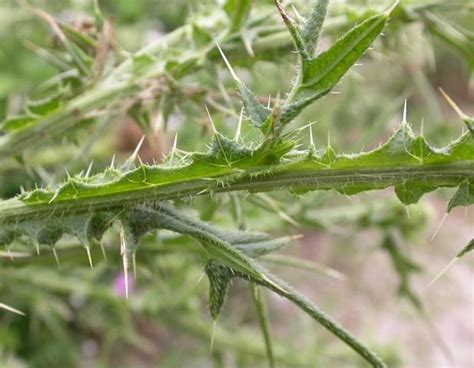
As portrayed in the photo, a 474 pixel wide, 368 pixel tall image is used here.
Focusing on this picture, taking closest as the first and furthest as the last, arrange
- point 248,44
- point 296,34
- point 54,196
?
point 296,34
point 54,196
point 248,44

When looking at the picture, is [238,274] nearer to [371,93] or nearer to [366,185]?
[366,185]

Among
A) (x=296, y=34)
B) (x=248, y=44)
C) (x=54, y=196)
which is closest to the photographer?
(x=296, y=34)

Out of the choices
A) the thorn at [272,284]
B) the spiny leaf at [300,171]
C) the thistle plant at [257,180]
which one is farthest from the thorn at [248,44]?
the thorn at [272,284]

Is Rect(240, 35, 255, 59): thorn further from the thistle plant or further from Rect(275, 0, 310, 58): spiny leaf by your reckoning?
Rect(275, 0, 310, 58): spiny leaf

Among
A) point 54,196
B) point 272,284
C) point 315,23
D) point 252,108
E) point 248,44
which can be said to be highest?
point 248,44

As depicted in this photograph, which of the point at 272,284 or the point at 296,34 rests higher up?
the point at 296,34

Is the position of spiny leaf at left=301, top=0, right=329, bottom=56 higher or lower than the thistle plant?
higher

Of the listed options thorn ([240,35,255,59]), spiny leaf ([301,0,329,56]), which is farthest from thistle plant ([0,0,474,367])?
thorn ([240,35,255,59])

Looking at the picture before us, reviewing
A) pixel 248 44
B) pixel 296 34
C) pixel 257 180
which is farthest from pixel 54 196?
pixel 248 44

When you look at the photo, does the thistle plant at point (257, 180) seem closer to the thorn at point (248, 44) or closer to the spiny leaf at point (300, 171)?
the spiny leaf at point (300, 171)

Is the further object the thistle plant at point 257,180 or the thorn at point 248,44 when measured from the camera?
the thorn at point 248,44

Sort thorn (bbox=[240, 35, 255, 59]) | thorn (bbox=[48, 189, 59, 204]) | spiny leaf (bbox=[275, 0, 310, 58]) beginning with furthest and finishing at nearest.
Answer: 1. thorn (bbox=[240, 35, 255, 59])
2. thorn (bbox=[48, 189, 59, 204])
3. spiny leaf (bbox=[275, 0, 310, 58])

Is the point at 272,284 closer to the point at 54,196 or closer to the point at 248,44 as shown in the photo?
the point at 54,196
